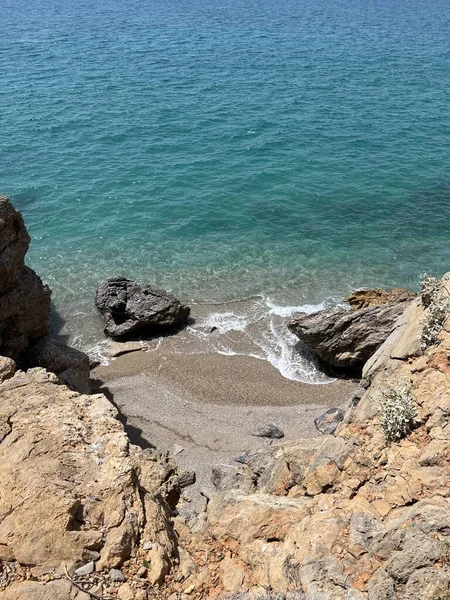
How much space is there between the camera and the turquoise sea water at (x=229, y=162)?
3531 cm

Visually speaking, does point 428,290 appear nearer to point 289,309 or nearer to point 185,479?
point 185,479

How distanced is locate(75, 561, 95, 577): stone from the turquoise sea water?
21033 mm

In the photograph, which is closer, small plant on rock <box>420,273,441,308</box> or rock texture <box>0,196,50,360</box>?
small plant on rock <box>420,273,441,308</box>

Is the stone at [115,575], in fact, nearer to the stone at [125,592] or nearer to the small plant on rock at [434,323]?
the stone at [125,592]

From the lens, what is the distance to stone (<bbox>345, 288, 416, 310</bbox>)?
1125 inches

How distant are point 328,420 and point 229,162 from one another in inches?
1133

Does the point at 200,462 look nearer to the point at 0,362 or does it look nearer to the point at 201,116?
the point at 0,362

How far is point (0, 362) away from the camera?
15.2 metres

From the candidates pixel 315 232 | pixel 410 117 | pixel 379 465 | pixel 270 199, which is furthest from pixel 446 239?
pixel 379 465

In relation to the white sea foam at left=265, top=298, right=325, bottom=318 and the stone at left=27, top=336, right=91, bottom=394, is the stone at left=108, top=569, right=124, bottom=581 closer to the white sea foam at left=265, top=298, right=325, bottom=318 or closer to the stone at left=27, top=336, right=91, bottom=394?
the stone at left=27, top=336, right=91, bottom=394

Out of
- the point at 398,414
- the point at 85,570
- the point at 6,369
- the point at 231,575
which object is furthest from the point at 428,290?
the point at 6,369

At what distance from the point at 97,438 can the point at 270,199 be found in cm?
3155

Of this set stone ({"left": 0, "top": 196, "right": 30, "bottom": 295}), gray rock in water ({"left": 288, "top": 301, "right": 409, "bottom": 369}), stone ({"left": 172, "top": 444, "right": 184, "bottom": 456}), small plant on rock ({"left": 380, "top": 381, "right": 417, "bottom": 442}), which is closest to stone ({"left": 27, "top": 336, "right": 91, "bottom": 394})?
stone ({"left": 0, "top": 196, "right": 30, "bottom": 295})

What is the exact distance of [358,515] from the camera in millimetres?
11094
